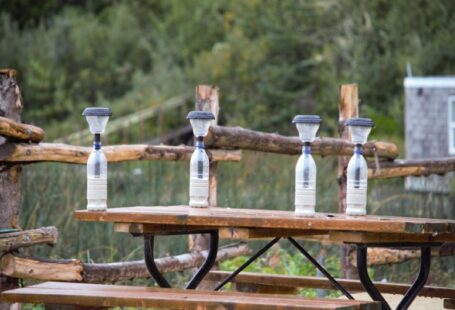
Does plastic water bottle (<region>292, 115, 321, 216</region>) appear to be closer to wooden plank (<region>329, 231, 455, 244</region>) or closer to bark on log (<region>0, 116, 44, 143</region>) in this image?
wooden plank (<region>329, 231, 455, 244</region>)

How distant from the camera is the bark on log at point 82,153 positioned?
20.3ft

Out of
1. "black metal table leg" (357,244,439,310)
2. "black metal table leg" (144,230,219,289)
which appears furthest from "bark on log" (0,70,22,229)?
"black metal table leg" (357,244,439,310)

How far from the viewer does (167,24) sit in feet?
90.5

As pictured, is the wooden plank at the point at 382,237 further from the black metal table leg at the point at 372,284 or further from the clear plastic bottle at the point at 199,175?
the clear plastic bottle at the point at 199,175

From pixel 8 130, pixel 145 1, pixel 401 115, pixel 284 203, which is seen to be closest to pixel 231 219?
pixel 8 130

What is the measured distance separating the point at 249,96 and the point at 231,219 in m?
19.6

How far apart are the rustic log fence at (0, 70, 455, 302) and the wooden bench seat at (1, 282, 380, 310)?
1377 millimetres

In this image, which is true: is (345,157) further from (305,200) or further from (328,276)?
(305,200)

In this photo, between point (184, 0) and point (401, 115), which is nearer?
point (401, 115)

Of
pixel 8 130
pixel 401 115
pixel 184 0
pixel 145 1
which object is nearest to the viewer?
pixel 8 130

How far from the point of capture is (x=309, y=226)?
16.1 feet

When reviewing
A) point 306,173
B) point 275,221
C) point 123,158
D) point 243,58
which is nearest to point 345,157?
point 123,158

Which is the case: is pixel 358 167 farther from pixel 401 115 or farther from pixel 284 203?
pixel 401 115

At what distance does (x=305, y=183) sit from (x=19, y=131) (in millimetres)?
1865
